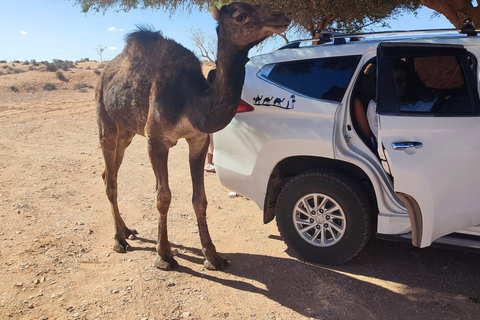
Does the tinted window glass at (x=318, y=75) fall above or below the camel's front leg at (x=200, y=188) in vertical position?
above

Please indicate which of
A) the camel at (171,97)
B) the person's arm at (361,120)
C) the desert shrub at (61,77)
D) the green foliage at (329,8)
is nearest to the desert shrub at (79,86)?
the desert shrub at (61,77)

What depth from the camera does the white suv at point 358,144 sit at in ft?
12.2

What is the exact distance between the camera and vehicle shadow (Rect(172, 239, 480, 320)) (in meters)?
3.77

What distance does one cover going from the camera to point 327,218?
14.7 ft

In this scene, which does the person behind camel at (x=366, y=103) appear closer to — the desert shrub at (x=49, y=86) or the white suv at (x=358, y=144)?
the white suv at (x=358, y=144)

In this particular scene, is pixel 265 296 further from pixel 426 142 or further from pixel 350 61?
pixel 350 61

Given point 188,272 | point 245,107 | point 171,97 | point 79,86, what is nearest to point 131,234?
point 188,272

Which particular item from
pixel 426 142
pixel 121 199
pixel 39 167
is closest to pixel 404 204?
pixel 426 142

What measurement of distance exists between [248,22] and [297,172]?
1.96 metres

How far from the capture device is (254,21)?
11.7ft

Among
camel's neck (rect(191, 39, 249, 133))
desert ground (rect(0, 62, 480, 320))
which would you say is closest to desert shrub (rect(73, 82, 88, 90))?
desert ground (rect(0, 62, 480, 320))

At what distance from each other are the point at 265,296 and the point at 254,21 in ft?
8.57

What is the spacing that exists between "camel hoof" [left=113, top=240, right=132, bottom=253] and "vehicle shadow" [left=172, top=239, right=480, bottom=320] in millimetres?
756

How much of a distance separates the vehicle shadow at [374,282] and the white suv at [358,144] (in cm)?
29
